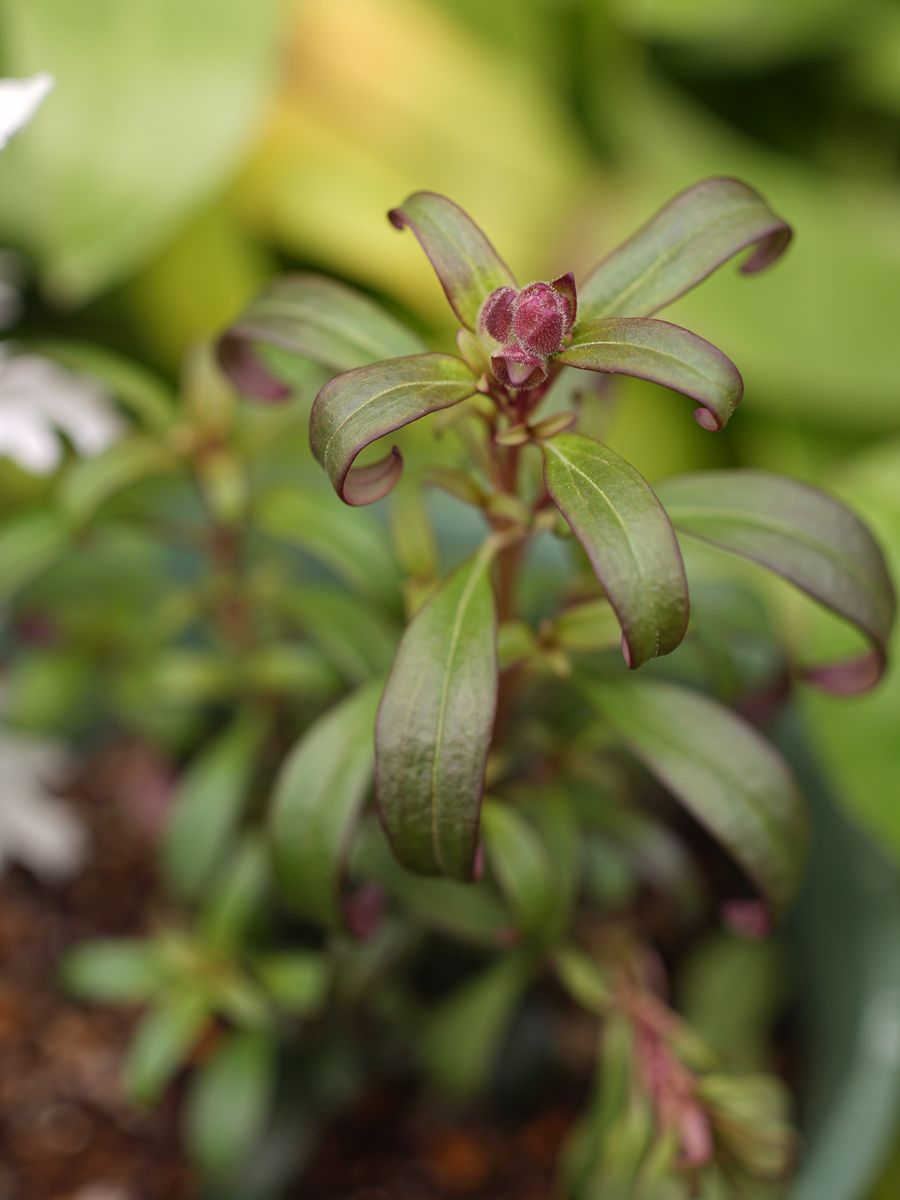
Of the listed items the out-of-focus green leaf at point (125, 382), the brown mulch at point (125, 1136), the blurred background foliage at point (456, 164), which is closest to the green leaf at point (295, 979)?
the brown mulch at point (125, 1136)

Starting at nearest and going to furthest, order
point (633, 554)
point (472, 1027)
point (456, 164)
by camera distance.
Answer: point (633, 554) < point (472, 1027) < point (456, 164)

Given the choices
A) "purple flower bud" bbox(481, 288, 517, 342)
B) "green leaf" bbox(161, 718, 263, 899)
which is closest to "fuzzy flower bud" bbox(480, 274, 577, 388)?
"purple flower bud" bbox(481, 288, 517, 342)

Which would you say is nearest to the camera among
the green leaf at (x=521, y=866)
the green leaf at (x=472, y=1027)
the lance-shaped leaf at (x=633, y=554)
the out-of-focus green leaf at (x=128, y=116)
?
the lance-shaped leaf at (x=633, y=554)

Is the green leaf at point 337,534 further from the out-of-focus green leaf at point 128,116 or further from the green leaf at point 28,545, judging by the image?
the out-of-focus green leaf at point 128,116

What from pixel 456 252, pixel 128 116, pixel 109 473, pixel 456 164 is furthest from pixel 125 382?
pixel 456 164

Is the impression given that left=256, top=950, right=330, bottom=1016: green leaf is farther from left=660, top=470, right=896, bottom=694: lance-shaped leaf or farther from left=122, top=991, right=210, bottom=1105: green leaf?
left=660, top=470, right=896, bottom=694: lance-shaped leaf

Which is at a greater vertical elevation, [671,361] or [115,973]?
[671,361]

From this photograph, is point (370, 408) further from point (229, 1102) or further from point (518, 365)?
point (229, 1102)
